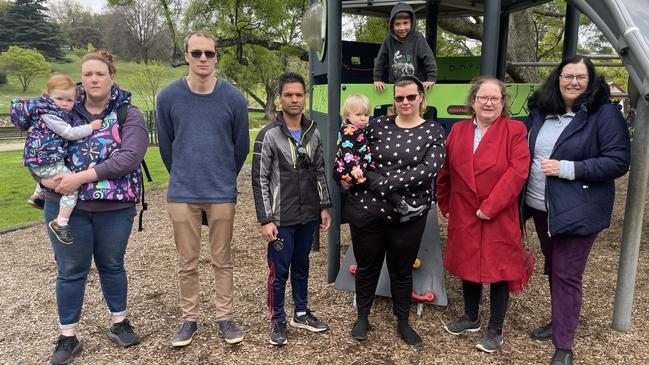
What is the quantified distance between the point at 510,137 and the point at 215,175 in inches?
71.2

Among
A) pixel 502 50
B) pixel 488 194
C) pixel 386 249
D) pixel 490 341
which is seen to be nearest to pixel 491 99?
pixel 488 194

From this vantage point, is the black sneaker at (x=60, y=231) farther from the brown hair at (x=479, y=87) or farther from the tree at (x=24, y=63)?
the tree at (x=24, y=63)

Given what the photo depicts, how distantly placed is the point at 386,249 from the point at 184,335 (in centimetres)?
146

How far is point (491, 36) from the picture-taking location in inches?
136

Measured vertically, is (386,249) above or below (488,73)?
below

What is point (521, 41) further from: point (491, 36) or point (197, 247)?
point (197, 247)

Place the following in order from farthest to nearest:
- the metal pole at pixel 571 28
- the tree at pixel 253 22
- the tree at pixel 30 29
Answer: the tree at pixel 30 29, the tree at pixel 253 22, the metal pole at pixel 571 28

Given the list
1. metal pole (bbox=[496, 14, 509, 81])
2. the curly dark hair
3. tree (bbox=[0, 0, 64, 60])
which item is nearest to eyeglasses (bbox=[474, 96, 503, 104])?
the curly dark hair

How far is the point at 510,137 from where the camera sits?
9.15 feet

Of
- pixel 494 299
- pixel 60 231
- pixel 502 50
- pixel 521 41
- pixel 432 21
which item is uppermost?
pixel 521 41

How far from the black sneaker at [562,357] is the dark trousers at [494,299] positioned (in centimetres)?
36

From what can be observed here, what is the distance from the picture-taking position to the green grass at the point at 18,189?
7.26 m

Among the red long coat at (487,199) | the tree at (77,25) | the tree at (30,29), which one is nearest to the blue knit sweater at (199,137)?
the red long coat at (487,199)

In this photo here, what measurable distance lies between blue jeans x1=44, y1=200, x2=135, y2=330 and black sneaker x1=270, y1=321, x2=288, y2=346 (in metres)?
1.08
